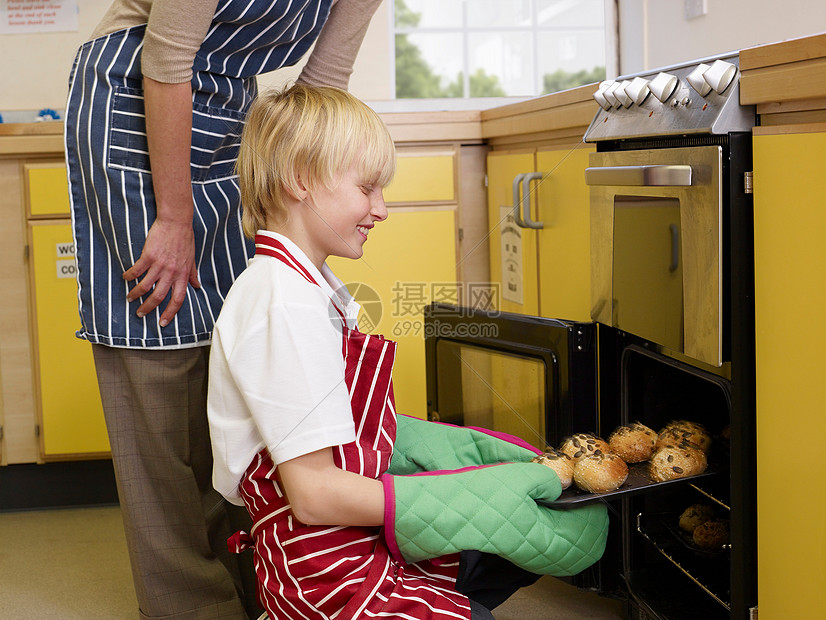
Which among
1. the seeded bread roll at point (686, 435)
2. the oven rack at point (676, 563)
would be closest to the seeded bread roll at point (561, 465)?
the seeded bread roll at point (686, 435)

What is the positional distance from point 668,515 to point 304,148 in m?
0.77

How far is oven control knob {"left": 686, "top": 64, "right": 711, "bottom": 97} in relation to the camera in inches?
37.1

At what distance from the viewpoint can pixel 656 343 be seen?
1.10 metres

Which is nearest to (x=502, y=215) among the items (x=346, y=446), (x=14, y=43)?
(x=346, y=446)

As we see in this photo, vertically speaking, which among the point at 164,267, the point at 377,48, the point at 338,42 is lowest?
the point at 164,267

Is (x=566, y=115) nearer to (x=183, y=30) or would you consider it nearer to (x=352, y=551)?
(x=183, y=30)

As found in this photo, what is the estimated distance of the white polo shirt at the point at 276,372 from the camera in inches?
32.9

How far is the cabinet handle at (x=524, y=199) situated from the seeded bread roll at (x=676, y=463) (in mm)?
684

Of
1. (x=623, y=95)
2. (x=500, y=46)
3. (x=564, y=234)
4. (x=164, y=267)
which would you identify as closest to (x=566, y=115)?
(x=564, y=234)

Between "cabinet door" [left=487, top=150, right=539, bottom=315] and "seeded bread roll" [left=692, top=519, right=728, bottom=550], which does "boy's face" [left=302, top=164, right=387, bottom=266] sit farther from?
"cabinet door" [left=487, top=150, right=539, bottom=315]

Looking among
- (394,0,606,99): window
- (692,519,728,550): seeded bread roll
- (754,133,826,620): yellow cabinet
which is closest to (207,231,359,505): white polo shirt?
(754,133,826,620): yellow cabinet

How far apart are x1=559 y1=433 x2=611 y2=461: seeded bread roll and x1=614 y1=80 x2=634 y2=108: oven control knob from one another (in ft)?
1.46

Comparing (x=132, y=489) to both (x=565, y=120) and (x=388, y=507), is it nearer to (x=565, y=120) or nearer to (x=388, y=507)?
(x=388, y=507)

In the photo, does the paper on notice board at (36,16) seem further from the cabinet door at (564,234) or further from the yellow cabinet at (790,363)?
the yellow cabinet at (790,363)
